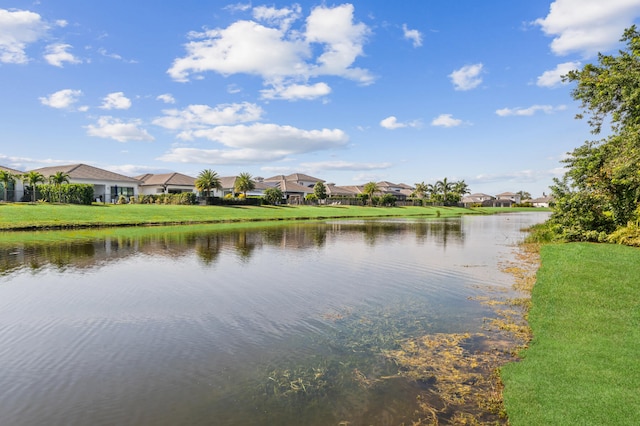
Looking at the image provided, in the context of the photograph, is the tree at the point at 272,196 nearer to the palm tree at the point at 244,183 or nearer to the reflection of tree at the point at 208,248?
the palm tree at the point at 244,183

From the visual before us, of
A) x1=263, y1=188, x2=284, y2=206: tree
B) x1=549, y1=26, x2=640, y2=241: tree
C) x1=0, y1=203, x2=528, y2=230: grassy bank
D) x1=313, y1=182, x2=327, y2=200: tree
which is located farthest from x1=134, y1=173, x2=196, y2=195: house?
x1=549, y1=26, x2=640, y2=241: tree

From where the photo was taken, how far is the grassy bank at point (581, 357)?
20.1ft

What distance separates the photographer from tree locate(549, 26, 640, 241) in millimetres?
16344

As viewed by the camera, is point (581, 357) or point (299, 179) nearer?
point (581, 357)

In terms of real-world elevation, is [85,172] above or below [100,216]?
→ above

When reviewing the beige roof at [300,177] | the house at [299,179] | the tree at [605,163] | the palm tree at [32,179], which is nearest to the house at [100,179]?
the palm tree at [32,179]

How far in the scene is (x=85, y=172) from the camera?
7400cm

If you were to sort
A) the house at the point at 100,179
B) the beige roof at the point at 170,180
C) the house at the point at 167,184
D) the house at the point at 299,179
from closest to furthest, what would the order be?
the house at the point at 100,179
the house at the point at 167,184
the beige roof at the point at 170,180
the house at the point at 299,179

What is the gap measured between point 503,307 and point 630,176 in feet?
28.9

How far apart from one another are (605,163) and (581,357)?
19574 mm

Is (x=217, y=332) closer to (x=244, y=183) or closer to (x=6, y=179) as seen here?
(x=6, y=179)

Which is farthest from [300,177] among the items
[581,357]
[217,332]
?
[581,357]

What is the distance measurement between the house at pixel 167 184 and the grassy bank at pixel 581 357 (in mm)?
84758

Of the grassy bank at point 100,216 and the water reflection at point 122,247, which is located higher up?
the grassy bank at point 100,216
